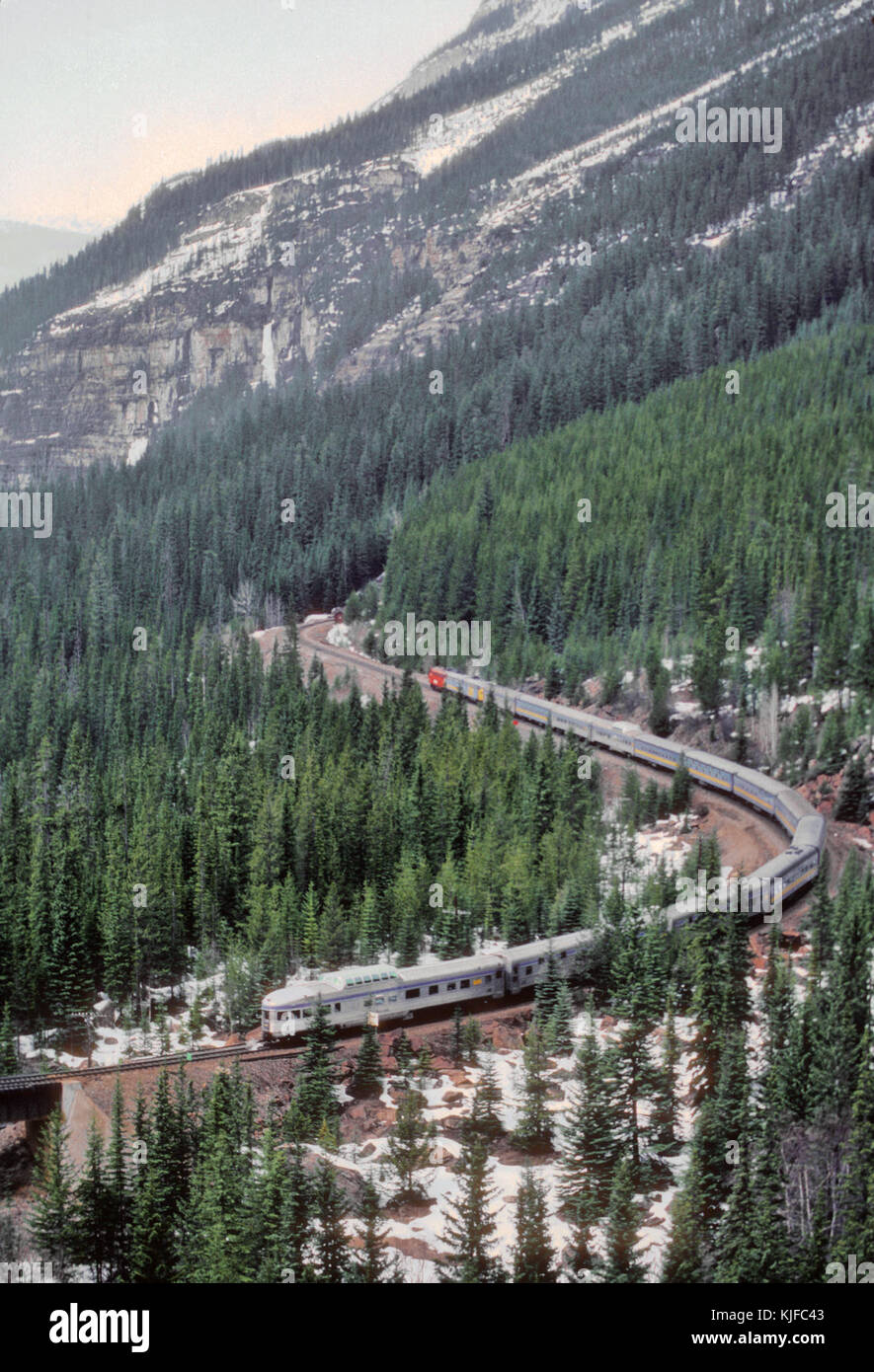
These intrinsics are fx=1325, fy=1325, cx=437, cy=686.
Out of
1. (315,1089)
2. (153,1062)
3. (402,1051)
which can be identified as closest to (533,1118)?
(402,1051)

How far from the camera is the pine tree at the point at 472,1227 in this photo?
909 inches

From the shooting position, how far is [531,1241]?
23484 mm

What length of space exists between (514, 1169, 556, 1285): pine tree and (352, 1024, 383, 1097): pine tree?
5296 millimetres

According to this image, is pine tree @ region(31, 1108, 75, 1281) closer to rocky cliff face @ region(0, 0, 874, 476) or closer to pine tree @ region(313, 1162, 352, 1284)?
pine tree @ region(313, 1162, 352, 1284)

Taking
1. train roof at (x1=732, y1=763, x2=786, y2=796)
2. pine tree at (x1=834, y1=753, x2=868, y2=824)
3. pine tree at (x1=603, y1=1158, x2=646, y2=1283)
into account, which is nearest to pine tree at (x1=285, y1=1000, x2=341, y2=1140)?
pine tree at (x1=603, y1=1158, x2=646, y2=1283)

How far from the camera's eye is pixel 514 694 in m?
57.6

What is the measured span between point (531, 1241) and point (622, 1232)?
5.37 feet

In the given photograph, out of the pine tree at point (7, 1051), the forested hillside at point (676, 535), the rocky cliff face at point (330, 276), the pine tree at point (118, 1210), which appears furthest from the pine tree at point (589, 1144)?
the rocky cliff face at point (330, 276)

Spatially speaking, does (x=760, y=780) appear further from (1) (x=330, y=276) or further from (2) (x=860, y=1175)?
(1) (x=330, y=276)

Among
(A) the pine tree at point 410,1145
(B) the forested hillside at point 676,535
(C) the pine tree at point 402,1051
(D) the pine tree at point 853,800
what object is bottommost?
(A) the pine tree at point 410,1145

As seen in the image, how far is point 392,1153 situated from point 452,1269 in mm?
3120

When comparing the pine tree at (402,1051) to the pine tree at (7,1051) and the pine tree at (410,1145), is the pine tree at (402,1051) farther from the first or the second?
the pine tree at (7,1051)

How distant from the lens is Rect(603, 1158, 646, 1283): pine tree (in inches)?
906

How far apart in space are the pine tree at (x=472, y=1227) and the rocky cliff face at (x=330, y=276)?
4906 inches
